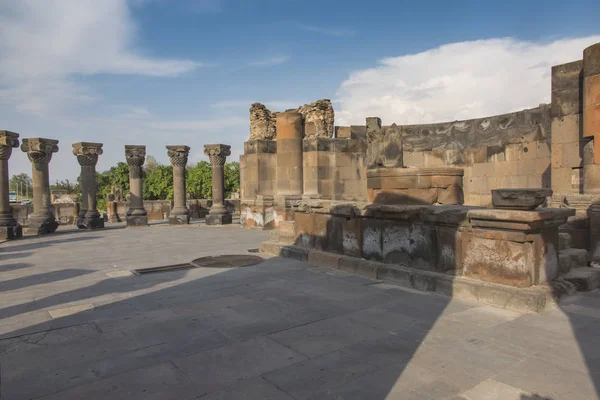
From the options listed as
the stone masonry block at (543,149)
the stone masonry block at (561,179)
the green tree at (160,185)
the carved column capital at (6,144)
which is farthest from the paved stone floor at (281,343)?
the green tree at (160,185)

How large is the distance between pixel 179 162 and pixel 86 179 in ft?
12.6

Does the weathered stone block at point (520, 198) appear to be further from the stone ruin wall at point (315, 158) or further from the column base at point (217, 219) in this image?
the column base at point (217, 219)

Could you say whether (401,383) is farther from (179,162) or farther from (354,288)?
(179,162)

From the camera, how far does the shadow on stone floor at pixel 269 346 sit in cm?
290

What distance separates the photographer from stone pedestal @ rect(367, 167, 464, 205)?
22.5ft

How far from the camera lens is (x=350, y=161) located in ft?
48.2

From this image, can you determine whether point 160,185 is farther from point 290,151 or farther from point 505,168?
point 505,168

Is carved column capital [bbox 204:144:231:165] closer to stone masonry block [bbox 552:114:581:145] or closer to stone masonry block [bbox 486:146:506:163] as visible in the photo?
stone masonry block [bbox 486:146:506:163]

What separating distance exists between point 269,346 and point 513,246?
2991 millimetres

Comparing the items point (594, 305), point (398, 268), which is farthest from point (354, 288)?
point (594, 305)

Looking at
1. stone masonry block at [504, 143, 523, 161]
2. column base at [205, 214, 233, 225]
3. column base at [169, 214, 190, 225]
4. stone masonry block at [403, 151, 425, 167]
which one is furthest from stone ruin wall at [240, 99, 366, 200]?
stone masonry block at [504, 143, 523, 161]

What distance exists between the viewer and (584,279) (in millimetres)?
5152

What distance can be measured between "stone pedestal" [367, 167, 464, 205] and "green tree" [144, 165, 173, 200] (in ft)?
158

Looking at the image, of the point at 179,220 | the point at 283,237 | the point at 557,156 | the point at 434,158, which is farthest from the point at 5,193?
the point at 557,156
